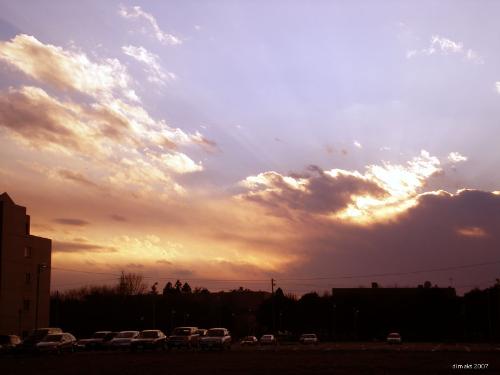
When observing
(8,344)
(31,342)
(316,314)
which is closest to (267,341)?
(8,344)

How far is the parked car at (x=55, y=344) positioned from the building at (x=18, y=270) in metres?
28.9

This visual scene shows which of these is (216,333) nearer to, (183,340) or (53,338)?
(183,340)

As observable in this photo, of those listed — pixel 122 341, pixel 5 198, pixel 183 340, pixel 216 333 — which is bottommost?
pixel 183 340

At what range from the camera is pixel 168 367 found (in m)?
29.0

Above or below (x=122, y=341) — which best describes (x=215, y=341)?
below

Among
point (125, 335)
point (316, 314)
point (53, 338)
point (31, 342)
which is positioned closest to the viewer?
point (53, 338)

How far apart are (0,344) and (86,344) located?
7270 mm

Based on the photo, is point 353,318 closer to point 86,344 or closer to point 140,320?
point 140,320

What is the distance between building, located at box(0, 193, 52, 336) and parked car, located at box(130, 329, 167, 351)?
26803mm

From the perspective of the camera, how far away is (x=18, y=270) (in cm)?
7806

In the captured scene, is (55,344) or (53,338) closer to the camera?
(55,344)

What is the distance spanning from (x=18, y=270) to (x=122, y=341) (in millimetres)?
32894

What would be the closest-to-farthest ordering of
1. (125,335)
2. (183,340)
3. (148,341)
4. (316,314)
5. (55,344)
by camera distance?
1. (55,344)
2. (148,341)
3. (125,335)
4. (183,340)
5. (316,314)

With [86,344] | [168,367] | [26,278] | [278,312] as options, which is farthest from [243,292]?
[168,367]
